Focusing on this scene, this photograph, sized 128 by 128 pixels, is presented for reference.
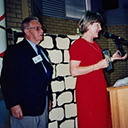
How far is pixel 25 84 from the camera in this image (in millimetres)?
1238

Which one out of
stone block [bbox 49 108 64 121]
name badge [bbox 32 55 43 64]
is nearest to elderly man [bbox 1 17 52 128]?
name badge [bbox 32 55 43 64]

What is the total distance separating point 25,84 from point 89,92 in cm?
68

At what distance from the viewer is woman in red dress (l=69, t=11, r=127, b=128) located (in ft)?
4.30

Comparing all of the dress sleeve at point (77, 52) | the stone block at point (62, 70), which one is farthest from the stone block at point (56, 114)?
the dress sleeve at point (77, 52)

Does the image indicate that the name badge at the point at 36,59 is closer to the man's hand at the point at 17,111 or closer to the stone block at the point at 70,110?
the man's hand at the point at 17,111

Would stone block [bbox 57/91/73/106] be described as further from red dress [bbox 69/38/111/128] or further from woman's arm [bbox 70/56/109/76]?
woman's arm [bbox 70/56/109/76]

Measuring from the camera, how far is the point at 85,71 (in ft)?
4.23

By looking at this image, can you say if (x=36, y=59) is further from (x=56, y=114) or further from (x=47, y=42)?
(x=56, y=114)

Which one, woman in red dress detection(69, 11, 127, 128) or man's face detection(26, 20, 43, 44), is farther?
man's face detection(26, 20, 43, 44)

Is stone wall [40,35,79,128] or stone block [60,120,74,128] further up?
stone wall [40,35,79,128]

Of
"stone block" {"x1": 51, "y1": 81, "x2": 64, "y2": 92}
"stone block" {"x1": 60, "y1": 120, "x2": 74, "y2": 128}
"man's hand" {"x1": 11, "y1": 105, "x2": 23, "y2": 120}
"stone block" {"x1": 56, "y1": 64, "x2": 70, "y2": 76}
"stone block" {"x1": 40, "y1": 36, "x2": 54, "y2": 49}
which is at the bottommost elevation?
"stone block" {"x1": 60, "y1": 120, "x2": 74, "y2": 128}

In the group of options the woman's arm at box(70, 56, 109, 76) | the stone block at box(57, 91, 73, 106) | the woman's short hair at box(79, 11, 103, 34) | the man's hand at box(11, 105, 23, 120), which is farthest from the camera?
the stone block at box(57, 91, 73, 106)

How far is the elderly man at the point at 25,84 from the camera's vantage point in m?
1.17

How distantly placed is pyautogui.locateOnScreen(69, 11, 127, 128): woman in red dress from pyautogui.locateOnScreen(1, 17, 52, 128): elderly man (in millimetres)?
379
